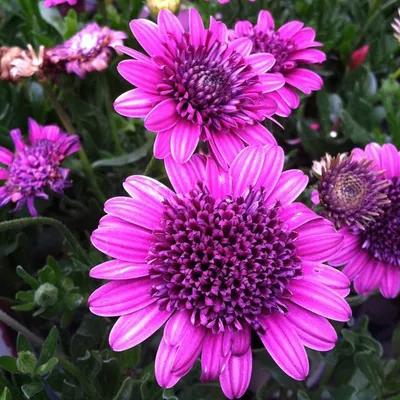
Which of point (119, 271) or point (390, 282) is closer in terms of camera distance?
point (119, 271)

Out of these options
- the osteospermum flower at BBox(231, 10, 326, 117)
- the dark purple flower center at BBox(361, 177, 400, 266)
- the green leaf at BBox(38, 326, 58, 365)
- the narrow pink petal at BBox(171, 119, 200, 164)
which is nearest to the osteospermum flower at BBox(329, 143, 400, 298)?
the dark purple flower center at BBox(361, 177, 400, 266)

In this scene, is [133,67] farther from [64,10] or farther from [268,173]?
[64,10]

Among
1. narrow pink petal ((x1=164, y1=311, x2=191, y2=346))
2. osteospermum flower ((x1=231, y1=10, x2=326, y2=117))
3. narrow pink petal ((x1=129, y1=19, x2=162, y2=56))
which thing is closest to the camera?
narrow pink petal ((x1=164, y1=311, x2=191, y2=346))

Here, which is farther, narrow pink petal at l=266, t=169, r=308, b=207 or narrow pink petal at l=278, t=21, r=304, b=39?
narrow pink petal at l=278, t=21, r=304, b=39

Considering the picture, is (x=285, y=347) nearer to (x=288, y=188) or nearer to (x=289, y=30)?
(x=288, y=188)

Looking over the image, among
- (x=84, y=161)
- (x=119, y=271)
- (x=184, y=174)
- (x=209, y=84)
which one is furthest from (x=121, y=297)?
(x=84, y=161)

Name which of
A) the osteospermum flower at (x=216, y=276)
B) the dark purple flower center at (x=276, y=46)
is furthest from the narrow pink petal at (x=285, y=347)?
the dark purple flower center at (x=276, y=46)

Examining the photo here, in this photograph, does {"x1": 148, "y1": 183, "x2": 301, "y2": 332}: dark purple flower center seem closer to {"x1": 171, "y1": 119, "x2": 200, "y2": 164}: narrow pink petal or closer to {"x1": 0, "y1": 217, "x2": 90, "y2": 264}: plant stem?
{"x1": 171, "y1": 119, "x2": 200, "y2": 164}: narrow pink petal
